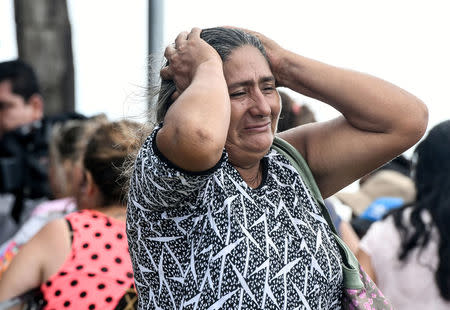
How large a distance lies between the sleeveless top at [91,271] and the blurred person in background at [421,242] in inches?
49.8

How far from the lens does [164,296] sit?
1.69 m

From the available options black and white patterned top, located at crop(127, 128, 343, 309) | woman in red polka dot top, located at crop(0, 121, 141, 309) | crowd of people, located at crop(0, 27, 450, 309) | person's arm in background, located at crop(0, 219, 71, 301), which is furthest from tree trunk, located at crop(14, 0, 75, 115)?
black and white patterned top, located at crop(127, 128, 343, 309)

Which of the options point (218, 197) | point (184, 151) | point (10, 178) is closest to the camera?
point (184, 151)

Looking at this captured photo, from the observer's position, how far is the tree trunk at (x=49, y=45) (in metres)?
5.79

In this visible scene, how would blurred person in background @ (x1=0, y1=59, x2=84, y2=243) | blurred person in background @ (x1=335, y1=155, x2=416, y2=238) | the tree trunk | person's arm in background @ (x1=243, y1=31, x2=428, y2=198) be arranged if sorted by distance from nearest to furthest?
person's arm in background @ (x1=243, y1=31, x2=428, y2=198) → blurred person in background @ (x1=0, y1=59, x2=84, y2=243) → blurred person in background @ (x1=335, y1=155, x2=416, y2=238) → the tree trunk

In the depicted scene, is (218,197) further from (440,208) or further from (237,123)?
(440,208)

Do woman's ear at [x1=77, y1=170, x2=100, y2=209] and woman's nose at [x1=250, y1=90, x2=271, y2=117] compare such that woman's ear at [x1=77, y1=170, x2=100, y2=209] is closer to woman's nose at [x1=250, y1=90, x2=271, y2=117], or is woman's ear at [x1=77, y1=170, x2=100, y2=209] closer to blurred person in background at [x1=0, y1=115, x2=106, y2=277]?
blurred person in background at [x1=0, y1=115, x2=106, y2=277]

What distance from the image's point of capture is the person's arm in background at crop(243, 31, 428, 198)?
195 centimetres

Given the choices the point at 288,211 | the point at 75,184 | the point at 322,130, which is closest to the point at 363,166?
the point at 322,130

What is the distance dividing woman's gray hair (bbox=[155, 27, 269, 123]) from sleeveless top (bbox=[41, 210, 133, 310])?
88cm

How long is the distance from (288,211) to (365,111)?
0.41 meters

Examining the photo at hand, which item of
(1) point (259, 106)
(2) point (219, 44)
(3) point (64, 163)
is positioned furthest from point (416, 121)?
(3) point (64, 163)

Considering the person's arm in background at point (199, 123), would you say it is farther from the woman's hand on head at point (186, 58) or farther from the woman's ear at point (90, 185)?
the woman's ear at point (90, 185)

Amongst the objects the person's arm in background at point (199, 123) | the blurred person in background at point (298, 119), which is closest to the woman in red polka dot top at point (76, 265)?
the person's arm in background at point (199, 123)
